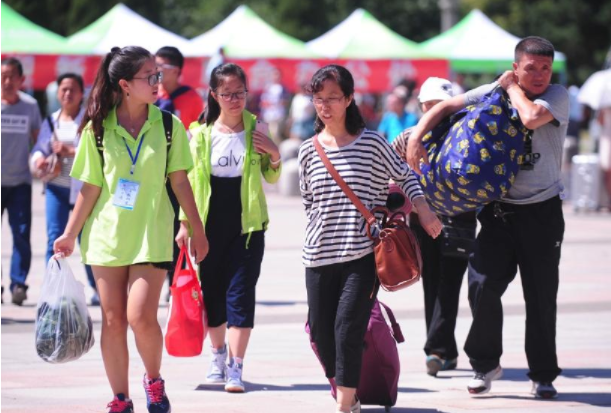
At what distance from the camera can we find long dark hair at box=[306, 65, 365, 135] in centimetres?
639

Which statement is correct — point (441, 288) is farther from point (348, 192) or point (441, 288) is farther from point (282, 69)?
point (282, 69)

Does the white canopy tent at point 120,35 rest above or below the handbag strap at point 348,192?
above

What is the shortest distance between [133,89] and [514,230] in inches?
91.9

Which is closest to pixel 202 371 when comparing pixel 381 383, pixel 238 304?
pixel 238 304

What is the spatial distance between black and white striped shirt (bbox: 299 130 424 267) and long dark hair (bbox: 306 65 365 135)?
61mm

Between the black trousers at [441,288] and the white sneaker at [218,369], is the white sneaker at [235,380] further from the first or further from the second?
the black trousers at [441,288]

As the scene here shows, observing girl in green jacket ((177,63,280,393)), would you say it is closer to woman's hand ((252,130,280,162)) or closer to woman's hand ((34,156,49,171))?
woman's hand ((252,130,280,162))

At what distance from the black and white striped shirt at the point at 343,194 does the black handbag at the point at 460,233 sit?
1506 mm

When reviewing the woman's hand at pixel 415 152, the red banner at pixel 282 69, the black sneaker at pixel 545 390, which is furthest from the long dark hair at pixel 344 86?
the red banner at pixel 282 69

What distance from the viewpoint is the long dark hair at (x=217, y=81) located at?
24.4ft

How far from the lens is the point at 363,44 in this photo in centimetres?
2716

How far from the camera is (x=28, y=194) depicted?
11.0m

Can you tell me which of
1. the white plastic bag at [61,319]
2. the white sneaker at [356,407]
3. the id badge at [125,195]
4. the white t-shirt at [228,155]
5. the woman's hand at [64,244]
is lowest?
the white sneaker at [356,407]

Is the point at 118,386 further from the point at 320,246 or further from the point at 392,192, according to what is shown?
the point at 392,192
